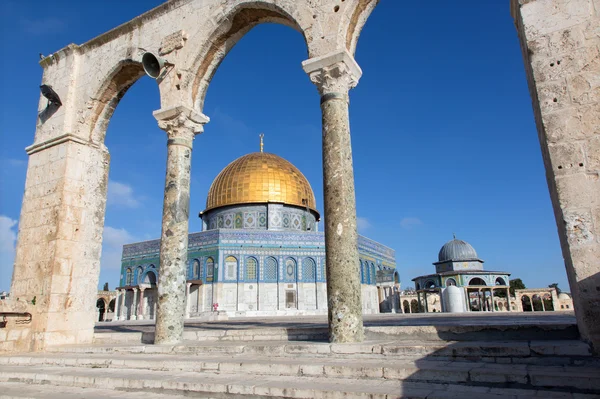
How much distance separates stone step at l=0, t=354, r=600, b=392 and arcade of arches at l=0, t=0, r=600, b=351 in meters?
0.68

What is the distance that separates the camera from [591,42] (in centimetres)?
352

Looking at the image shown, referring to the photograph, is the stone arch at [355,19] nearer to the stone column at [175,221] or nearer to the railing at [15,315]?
the stone column at [175,221]

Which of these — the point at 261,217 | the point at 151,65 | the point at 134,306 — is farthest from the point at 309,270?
the point at 151,65

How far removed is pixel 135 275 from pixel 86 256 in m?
22.8

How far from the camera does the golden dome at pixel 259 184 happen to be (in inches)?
1091

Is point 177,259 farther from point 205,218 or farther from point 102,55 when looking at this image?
point 205,218

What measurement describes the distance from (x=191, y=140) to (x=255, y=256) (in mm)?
19169

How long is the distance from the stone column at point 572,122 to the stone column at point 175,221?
4358mm

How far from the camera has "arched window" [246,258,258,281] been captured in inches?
966

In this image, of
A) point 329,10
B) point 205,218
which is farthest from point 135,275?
point 329,10

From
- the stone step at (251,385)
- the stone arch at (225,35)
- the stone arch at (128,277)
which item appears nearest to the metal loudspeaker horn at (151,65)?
the stone arch at (225,35)

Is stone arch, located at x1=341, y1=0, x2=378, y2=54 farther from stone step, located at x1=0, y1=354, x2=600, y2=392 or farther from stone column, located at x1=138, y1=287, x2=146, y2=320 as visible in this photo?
stone column, located at x1=138, y1=287, x2=146, y2=320

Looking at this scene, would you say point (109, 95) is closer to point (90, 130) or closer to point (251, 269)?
point (90, 130)

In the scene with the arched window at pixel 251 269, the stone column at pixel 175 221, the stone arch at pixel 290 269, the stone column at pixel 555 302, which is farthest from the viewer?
the stone column at pixel 555 302
